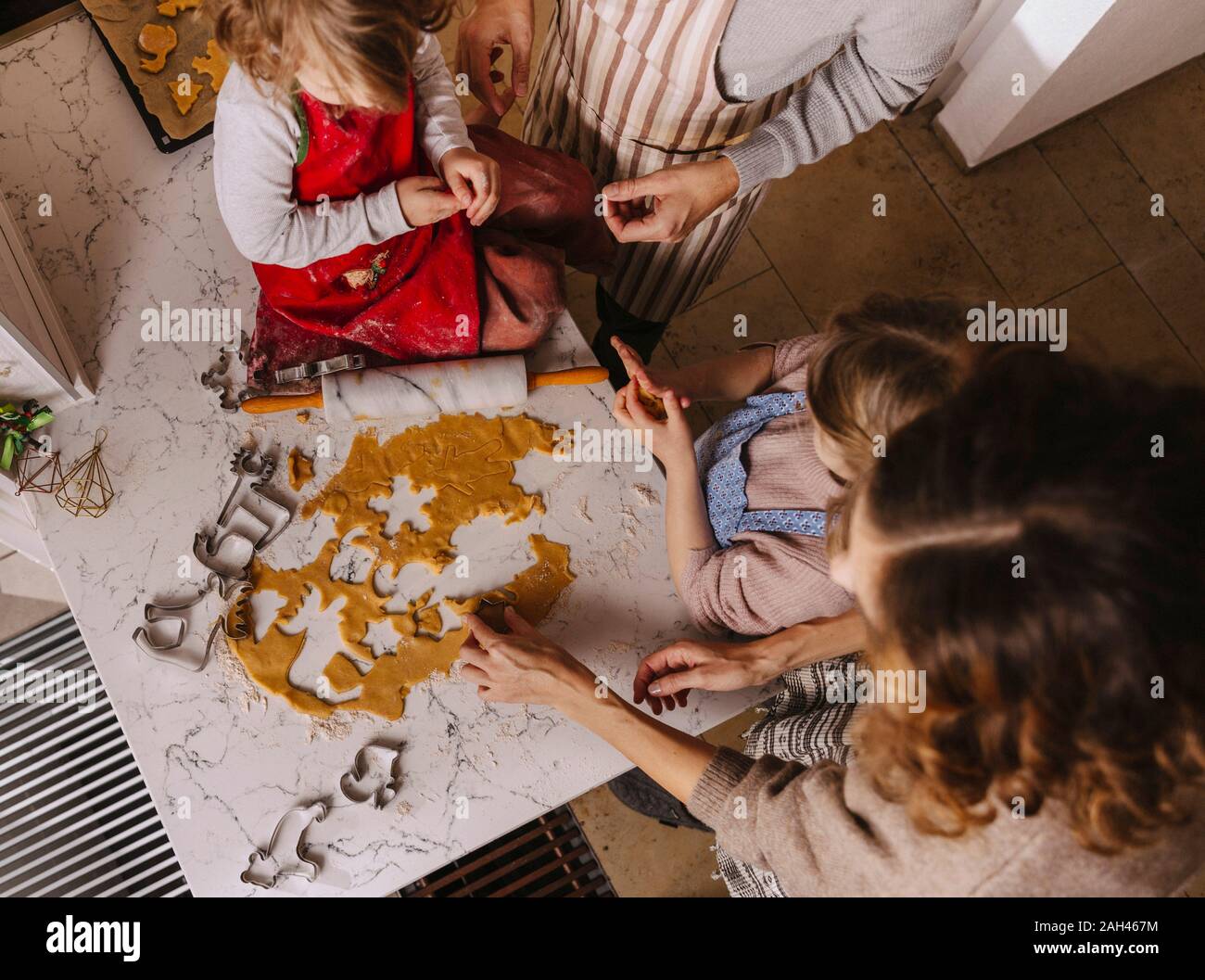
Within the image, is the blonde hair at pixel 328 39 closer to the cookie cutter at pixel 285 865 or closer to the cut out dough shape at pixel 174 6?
the cut out dough shape at pixel 174 6

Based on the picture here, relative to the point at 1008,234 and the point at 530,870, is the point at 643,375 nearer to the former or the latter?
the point at 530,870

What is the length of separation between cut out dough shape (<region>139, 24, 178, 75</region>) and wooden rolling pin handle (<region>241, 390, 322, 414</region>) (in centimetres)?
61

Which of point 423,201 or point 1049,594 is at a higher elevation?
point 423,201

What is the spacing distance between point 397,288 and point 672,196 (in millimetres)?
422

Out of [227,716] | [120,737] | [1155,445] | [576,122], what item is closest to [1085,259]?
[576,122]

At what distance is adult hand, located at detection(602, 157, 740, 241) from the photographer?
3.88 ft

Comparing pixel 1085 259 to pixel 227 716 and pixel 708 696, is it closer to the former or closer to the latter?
pixel 708 696

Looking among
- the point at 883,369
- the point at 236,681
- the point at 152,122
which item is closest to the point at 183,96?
the point at 152,122

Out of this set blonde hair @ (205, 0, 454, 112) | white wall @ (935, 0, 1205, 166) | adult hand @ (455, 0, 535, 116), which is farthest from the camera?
white wall @ (935, 0, 1205, 166)

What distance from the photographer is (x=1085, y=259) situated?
2240mm

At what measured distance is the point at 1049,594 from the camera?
28.2 inches

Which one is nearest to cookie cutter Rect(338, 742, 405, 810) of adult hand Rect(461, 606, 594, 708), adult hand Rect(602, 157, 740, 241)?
adult hand Rect(461, 606, 594, 708)

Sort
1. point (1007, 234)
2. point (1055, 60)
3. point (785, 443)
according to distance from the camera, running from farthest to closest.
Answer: point (1007, 234)
point (1055, 60)
point (785, 443)

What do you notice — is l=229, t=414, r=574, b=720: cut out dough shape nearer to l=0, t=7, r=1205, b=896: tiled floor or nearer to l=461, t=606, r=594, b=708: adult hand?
l=461, t=606, r=594, b=708: adult hand
